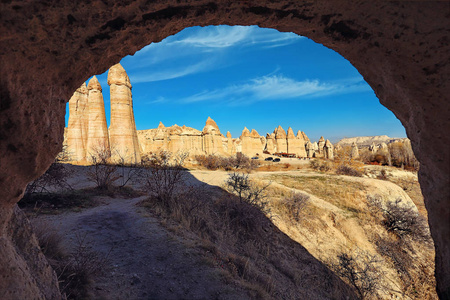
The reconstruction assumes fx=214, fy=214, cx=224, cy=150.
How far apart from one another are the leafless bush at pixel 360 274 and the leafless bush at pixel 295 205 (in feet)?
6.00

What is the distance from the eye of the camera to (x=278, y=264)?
202 inches

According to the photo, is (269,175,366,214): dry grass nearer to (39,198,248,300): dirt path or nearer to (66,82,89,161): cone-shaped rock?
(39,198,248,300): dirt path

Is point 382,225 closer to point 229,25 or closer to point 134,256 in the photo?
point 134,256

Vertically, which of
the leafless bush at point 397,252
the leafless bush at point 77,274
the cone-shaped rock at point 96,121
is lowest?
the leafless bush at point 397,252

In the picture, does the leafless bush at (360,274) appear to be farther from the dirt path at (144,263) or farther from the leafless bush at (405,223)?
the dirt path at (144,263)

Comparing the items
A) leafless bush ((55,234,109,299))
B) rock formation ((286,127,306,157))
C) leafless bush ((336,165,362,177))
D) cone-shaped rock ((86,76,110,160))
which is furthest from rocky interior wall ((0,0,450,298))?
rock formation ((286,127,306,157))

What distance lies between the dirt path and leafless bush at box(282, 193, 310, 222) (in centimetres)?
541

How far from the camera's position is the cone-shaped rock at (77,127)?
17.1 metres

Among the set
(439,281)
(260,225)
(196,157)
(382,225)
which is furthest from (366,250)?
(196,157)

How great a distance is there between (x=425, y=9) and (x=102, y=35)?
213 cm

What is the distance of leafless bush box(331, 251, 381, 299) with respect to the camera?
5.14 m

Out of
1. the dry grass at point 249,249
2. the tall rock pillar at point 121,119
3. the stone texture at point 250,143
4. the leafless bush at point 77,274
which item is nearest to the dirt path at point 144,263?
the leafless bush at point 77,274

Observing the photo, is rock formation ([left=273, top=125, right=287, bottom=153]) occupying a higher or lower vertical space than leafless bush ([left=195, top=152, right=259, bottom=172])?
higher

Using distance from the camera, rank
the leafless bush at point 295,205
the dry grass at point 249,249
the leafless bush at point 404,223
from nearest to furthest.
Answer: the dry grass at point 249,249 < the leafless bush at point 404,223 < the leafless bush at point 295,205
